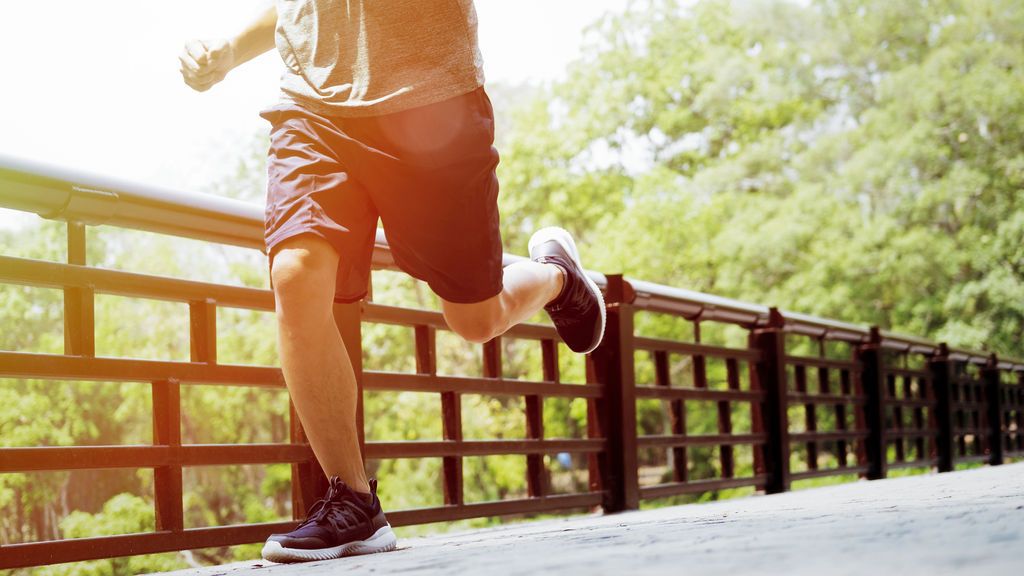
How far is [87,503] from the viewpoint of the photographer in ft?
84.7

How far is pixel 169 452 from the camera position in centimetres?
244

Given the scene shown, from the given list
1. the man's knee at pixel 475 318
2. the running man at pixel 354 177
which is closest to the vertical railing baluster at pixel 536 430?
the man's knee at pixel 475 318

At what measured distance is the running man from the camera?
7.30 ft

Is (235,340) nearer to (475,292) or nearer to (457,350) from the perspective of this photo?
(457,350)

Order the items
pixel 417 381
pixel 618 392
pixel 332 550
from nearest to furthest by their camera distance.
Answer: pixel 332 550 → pixel 417 381 → pixel 618 392

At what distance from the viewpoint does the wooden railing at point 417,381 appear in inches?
88.4

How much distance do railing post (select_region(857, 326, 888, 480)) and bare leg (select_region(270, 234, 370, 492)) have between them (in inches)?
196

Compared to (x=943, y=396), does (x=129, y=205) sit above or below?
above

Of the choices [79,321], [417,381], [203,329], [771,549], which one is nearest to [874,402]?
[417,381]

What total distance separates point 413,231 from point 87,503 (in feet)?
84.3

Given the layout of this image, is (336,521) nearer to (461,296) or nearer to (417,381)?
(461,296)

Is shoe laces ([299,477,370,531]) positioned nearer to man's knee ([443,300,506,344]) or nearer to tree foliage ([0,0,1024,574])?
man's knee ([443,300,506,344])

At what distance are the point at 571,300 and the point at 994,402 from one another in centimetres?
827

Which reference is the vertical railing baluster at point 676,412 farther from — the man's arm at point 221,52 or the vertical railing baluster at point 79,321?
the vertical railing baluster at point 79,321
